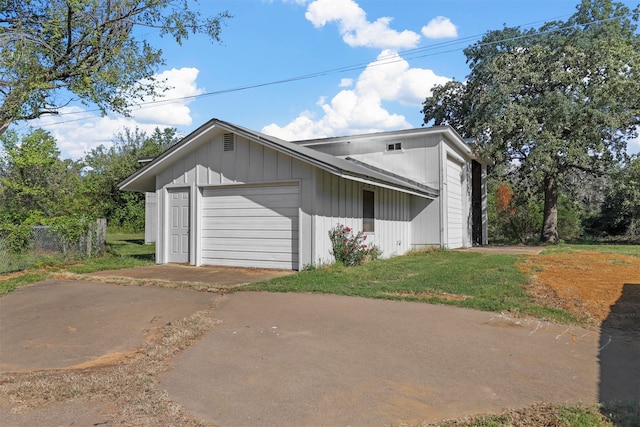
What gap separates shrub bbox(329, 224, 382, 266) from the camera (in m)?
11.0

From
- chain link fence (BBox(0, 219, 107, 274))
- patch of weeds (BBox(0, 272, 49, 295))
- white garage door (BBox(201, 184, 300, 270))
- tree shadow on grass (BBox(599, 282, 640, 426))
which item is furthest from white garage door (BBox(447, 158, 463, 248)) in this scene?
patch of weeds (BBox(0, 272, 49, 295))

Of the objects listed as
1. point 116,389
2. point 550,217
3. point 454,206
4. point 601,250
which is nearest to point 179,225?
point 116,389

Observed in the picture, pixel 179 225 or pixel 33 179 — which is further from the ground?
pixel 33 179

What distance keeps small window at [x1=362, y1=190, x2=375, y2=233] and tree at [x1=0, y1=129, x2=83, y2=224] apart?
9.51 metres

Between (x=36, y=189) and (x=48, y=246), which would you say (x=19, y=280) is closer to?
(x=48, y=246)

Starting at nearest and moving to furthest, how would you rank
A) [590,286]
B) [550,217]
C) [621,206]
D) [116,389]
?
[116,389]
[590,286]
[550,217]
[621,206]

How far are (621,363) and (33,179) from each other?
1630cm

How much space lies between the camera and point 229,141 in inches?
442

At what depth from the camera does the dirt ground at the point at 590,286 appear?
600 cm

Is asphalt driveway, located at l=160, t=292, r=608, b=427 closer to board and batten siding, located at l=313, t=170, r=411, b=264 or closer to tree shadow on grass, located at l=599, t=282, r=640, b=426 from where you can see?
tree shadow on grass, located at l=599, t=282, r=640, b=426

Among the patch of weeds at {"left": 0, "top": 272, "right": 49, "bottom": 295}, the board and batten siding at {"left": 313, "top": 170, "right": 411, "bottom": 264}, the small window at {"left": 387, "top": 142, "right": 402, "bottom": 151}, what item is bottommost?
the patch of weeds at {"left": 0, "top": 272, "right": 49, "bottom": 295}

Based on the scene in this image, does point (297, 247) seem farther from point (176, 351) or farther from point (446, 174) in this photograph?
point (446, 174)

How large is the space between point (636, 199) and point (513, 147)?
18.4 ft

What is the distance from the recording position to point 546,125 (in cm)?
1897
